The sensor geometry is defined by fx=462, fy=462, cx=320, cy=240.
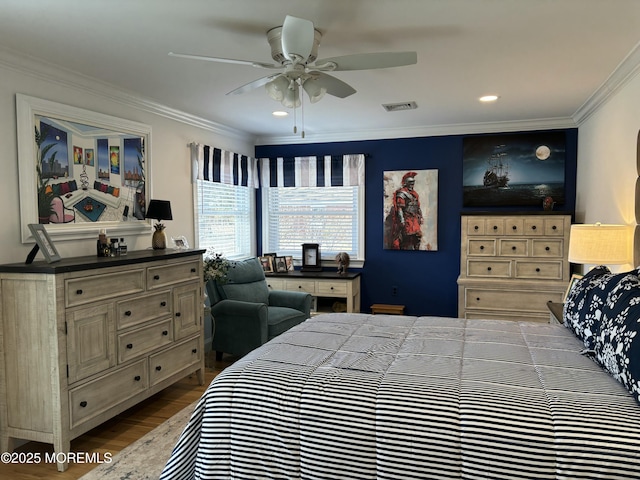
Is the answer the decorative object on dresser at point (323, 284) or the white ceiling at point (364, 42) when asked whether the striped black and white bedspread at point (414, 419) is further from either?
the decorative object on dresser at point (323, 284)

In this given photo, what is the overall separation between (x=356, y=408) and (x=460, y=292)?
3.40m

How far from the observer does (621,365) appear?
1826mm

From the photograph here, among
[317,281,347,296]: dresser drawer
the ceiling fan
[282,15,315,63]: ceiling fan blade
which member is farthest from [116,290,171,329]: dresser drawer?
[317,281,347,296]: dresser drawer

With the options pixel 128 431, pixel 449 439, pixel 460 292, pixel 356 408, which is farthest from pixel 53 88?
pixel 460 292

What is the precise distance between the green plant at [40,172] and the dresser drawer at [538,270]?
170 inches

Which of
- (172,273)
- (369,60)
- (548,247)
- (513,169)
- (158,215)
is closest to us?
(369,60)

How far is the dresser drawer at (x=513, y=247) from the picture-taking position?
190 inches

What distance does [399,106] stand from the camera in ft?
14.5

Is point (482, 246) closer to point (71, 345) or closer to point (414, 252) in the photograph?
point (414, 252)

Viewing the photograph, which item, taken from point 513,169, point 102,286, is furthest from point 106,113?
point 513,169

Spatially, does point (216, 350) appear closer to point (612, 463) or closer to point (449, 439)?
point (449, 439)

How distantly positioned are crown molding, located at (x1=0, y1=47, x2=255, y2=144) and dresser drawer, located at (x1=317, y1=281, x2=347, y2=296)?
2249mm

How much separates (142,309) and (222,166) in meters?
2.43

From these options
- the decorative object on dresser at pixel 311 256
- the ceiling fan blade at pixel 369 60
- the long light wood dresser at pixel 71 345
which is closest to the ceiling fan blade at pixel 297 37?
the ceiling fan blade at pixel 369 60
